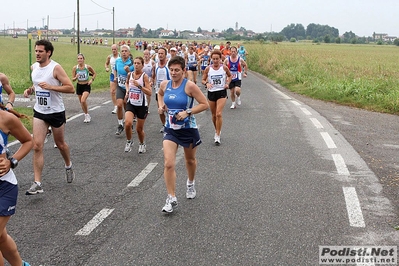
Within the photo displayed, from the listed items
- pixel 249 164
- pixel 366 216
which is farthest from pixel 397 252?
pixel 249 164

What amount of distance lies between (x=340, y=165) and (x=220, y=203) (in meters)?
2.73

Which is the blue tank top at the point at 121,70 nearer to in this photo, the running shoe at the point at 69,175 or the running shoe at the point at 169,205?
the running shoe at the point at 69,175

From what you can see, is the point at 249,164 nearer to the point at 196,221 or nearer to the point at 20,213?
the point at 196,221

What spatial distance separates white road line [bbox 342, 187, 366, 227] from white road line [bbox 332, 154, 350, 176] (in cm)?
85

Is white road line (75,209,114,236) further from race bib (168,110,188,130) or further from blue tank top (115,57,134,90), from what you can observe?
blue tank top (115,57,134,90)

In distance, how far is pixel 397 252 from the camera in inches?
178

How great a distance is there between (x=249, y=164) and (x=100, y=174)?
2.36m

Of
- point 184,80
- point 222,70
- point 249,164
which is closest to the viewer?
point 184,80

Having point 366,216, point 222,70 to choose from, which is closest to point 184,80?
point 366,216

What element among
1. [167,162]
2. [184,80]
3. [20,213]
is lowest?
[20,213]

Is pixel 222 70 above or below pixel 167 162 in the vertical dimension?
above

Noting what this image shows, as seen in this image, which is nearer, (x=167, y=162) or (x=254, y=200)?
(x=167, y=162)

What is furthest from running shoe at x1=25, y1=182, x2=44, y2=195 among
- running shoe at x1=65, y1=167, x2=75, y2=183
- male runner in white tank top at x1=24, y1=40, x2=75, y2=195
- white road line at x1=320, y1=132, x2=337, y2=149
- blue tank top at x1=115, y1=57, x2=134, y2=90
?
white road line at x1=320, y1=132, x2=337, y2=149

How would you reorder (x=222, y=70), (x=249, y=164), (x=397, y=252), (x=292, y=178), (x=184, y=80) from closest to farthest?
(x=397, y=252), (x=184, y=80), (x=292, y=178), (x=249, y=164), (x=222, y=70)
